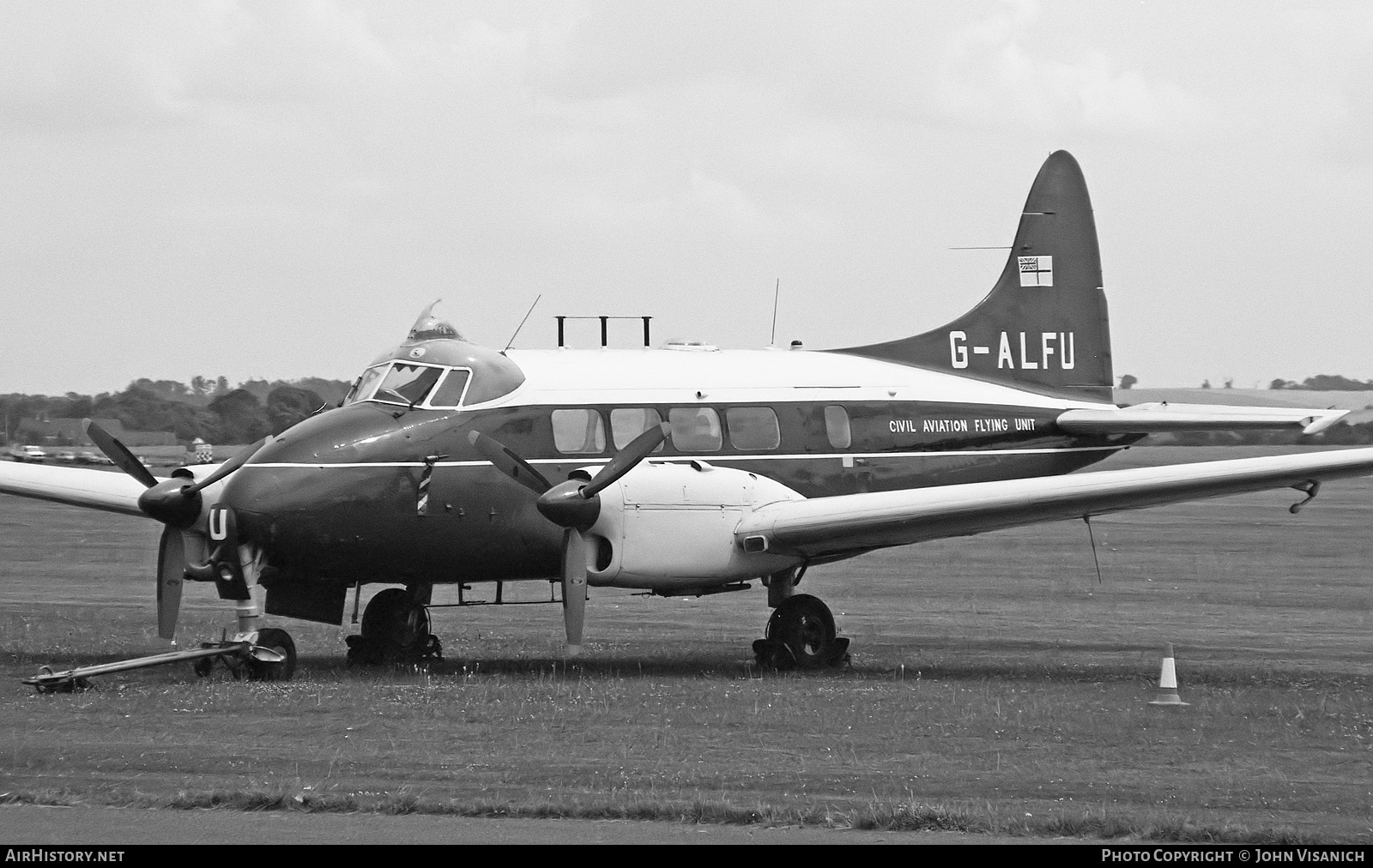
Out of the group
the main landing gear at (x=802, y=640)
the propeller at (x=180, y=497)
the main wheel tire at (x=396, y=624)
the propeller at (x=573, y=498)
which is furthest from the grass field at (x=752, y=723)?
the propeller at (x=180, y=497)

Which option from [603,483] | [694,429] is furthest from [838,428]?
[603,483]

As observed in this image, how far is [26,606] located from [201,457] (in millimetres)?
6563

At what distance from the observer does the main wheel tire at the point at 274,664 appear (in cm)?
1669

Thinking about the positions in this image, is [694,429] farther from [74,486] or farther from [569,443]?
[74,486]

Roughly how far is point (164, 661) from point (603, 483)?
466 centimetres

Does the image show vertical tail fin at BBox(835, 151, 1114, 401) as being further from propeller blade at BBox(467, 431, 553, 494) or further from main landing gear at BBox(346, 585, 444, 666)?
main landing gear at BBox(346, 585, 444, 666)

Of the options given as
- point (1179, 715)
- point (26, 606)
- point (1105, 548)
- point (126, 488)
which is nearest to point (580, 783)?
point (1179, 715)

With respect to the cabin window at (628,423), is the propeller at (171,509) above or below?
below

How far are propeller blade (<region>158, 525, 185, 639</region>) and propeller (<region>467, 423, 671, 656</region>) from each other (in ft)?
11.4

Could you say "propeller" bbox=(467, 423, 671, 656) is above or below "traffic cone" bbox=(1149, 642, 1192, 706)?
above

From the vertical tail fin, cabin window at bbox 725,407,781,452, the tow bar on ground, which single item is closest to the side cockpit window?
the tow bar on ground

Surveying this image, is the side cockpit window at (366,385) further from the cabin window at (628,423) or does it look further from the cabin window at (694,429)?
the cabin window at (694,429)

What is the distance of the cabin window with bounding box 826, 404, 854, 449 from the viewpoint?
66.1 ft

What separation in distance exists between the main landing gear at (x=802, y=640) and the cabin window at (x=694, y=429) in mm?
2023
